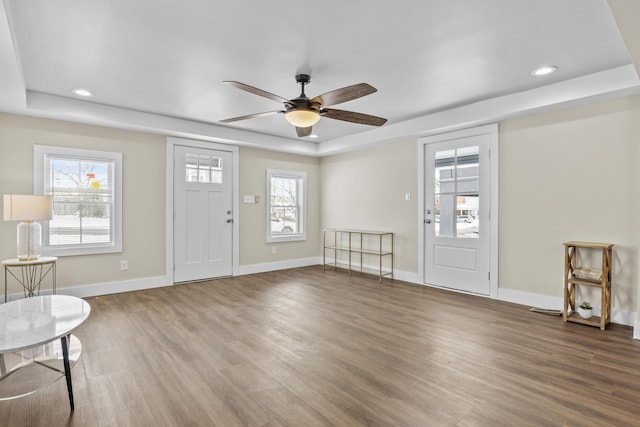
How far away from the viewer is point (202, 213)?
17.4 ft

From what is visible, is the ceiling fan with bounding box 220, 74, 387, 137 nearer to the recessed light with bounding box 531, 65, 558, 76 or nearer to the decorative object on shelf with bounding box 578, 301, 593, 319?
the recessed light with bounding box 531, 65, 558, 76

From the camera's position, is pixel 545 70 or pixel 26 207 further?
pixel 26 207

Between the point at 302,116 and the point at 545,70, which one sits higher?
the point at 545,70

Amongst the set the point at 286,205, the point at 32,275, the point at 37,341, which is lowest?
the point at 32,275

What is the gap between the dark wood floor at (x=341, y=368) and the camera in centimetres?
185

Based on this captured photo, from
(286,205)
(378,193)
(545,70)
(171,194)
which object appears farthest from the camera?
(286,205)

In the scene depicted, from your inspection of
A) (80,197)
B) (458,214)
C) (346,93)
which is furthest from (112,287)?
(458,214)

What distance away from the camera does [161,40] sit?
2.56 m

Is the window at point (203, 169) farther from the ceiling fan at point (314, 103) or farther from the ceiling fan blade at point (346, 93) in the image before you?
the ceiling fan blade at point (346, 93)

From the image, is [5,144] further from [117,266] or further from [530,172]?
[530,172]

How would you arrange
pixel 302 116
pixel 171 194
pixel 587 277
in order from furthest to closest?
1. pixel 171 194
2. pixel 587 277
3. pixel 302 116

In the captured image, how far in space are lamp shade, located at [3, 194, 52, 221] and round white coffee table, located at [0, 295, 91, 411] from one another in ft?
4.49

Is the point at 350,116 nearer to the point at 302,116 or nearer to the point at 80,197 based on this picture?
the point at 302,116

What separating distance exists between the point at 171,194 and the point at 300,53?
10.7 ft
